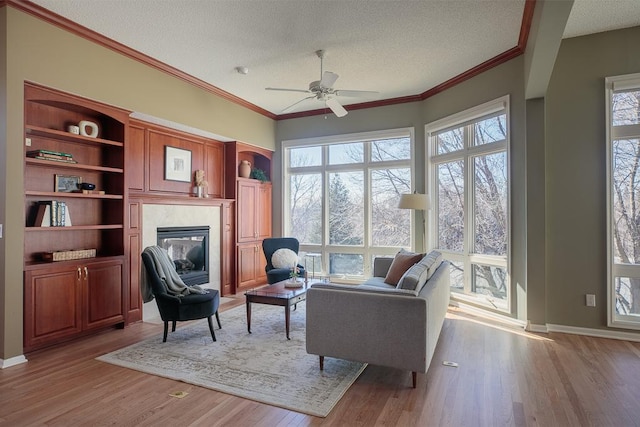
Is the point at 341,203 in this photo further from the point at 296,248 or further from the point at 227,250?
the point at 227,250

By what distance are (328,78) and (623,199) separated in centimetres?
346

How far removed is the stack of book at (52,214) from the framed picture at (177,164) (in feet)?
4.90

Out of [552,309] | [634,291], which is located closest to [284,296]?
[552,309]

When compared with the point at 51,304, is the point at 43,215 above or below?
above

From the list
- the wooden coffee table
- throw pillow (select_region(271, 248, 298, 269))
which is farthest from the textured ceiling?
the wooden coffee table

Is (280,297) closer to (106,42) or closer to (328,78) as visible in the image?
(328,78)

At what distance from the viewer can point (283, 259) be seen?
216 inches

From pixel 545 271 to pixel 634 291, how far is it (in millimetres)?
874

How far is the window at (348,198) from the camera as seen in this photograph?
6.13m

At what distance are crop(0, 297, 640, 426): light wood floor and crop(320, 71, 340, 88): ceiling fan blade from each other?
2901 mm

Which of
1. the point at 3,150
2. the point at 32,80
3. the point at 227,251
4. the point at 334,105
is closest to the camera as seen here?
the point at 3,150

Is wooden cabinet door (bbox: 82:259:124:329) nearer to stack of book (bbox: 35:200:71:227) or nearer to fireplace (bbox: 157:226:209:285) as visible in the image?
stack of book (bbox: 35:200:71:227)

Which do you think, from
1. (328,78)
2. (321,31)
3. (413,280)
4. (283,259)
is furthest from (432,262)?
(321,31)

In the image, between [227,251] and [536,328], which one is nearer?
[536,328]
